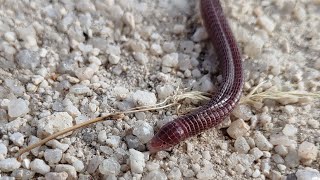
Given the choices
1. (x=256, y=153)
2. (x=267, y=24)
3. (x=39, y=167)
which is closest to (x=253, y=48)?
(x=267, y=24)

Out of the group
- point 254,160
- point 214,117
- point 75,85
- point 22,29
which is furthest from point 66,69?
point 254,160

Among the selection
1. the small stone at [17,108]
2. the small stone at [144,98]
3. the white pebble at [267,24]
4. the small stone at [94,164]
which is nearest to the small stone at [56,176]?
the small stone at [94,164]

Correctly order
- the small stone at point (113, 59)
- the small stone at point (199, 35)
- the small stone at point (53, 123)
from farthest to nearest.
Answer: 1. the small stone at point (199, 35)
2. the small stone at point (113, 59)
3. the small stone at point (53, 123)

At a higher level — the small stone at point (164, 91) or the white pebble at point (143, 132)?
the small stone at point (164, 91)

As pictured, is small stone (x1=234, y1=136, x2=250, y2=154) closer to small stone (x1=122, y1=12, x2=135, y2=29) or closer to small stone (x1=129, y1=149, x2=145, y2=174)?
small stone (x1=129, y1=149, x2=145, y2=174)

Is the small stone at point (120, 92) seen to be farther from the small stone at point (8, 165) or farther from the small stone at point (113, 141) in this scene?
the small stone at point (8, 165)

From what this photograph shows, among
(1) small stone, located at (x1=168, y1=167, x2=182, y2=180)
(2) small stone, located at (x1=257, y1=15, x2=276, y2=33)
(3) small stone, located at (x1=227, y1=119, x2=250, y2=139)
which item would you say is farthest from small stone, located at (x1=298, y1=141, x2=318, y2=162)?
(2) small stone, located at (x1=257, y1=15, x2=276, y2=33)
